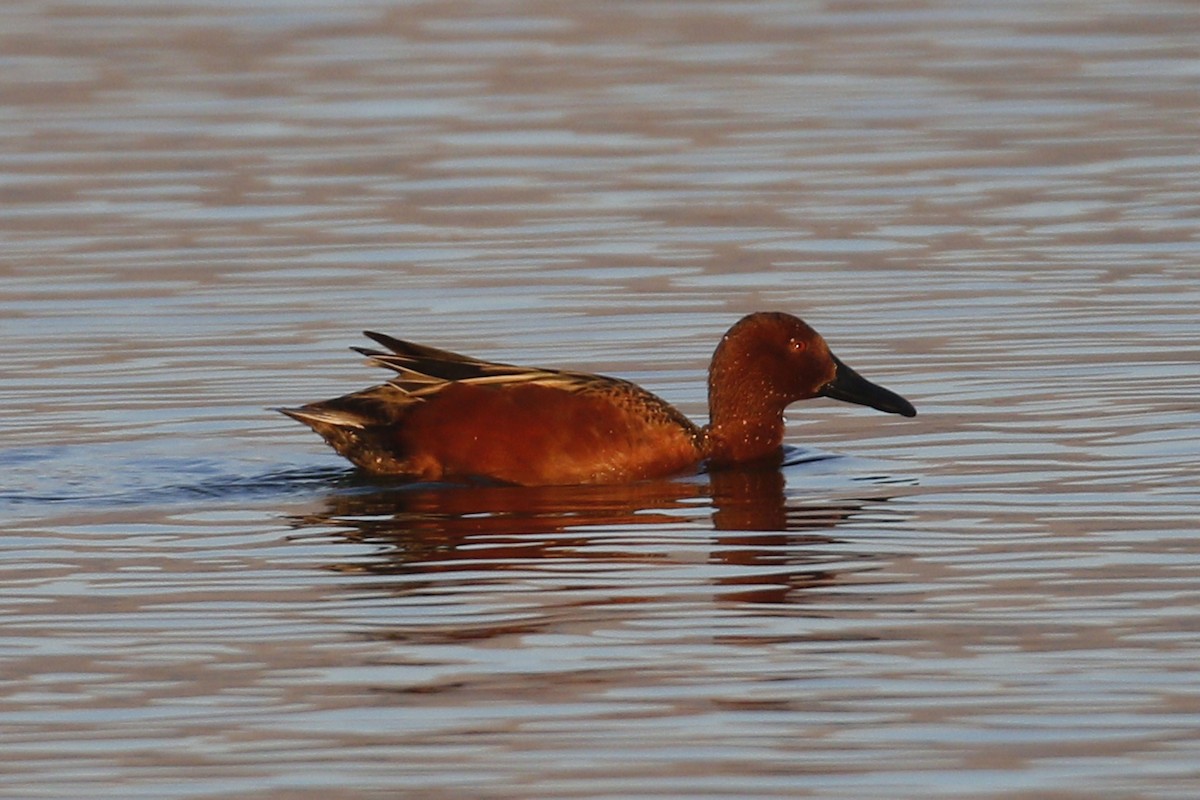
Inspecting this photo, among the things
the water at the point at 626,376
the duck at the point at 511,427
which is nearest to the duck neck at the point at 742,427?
the duck at the point at 511,427

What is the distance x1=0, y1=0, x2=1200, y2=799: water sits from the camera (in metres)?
7.09

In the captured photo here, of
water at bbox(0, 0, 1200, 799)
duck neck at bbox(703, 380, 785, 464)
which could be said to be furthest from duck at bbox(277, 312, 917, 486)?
water at bbox(0, 0, 1200, 799)

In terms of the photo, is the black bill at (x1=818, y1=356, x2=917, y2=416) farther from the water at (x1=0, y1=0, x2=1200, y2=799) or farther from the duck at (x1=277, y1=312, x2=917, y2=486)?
the water at (x1=0, y1=0, x2=1200, y2=799)

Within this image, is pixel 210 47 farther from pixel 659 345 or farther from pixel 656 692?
pixel 656 692

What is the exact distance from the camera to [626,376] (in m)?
13.1

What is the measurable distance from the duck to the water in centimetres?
19

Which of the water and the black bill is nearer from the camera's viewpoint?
the water

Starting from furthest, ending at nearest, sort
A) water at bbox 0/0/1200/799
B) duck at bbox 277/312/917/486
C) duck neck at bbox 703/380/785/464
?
duck neck at bbox 703/380/785/464 < duck at bbox 277/312/917/486 < water at bbox 0/0/1200/799

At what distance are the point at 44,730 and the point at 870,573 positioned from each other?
2897 millimetres

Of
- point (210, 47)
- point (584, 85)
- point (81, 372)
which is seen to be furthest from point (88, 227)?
point (210, 47)

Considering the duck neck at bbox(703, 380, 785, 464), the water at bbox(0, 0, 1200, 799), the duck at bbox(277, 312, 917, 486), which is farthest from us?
the duck neck at bbox(703, 380, 785, 464)

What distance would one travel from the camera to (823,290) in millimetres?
15234

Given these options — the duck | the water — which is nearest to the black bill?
the duck

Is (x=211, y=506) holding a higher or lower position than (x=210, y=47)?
lower
